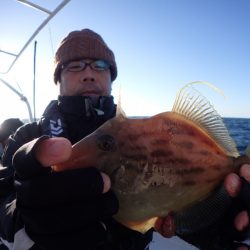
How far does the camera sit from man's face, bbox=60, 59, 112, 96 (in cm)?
294

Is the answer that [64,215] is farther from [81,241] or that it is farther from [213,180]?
[213,180]

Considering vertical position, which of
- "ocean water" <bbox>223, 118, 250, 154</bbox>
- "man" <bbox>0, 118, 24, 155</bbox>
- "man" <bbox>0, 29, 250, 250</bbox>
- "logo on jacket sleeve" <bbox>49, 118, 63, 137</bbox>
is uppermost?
"logo on jacket sleeve" <bbox>49, 118, 63, 137</bbox>

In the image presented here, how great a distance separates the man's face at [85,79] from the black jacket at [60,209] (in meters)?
0.15

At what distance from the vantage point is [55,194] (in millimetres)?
1449

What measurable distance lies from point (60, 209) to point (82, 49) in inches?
83.6

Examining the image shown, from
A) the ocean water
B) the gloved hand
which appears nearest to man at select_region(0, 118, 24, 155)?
the ocean water

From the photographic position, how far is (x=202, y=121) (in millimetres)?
1865

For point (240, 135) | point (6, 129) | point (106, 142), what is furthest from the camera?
point (240, 135)

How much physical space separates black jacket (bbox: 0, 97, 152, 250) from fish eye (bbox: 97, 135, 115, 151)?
37 cm

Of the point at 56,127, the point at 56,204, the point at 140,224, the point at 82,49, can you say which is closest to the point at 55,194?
the point at 56,204

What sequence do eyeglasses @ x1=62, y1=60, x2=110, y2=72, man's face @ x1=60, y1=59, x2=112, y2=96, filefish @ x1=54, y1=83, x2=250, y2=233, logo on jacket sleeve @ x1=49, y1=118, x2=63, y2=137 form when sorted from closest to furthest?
1. filefish @ x1=54, y1=83, x2=250, y2=233
2. logo on jacket sleeve @ x1=49, y1=118, x2=63, y2=137
3. man's face @ x1=60, y1=59, x2=112, y2=96
4. eyeglasses @ x1=62, y1=60, x2=110, y2=72

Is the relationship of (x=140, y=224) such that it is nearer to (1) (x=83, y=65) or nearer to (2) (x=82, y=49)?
(1) (x=83, y=65)

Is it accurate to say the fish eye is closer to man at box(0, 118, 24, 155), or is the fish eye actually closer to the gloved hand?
the gloved hand

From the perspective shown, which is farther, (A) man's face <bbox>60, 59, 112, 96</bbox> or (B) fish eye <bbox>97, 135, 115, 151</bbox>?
(A) man's face <bbox>60, 59, 112, 96</bbox>
